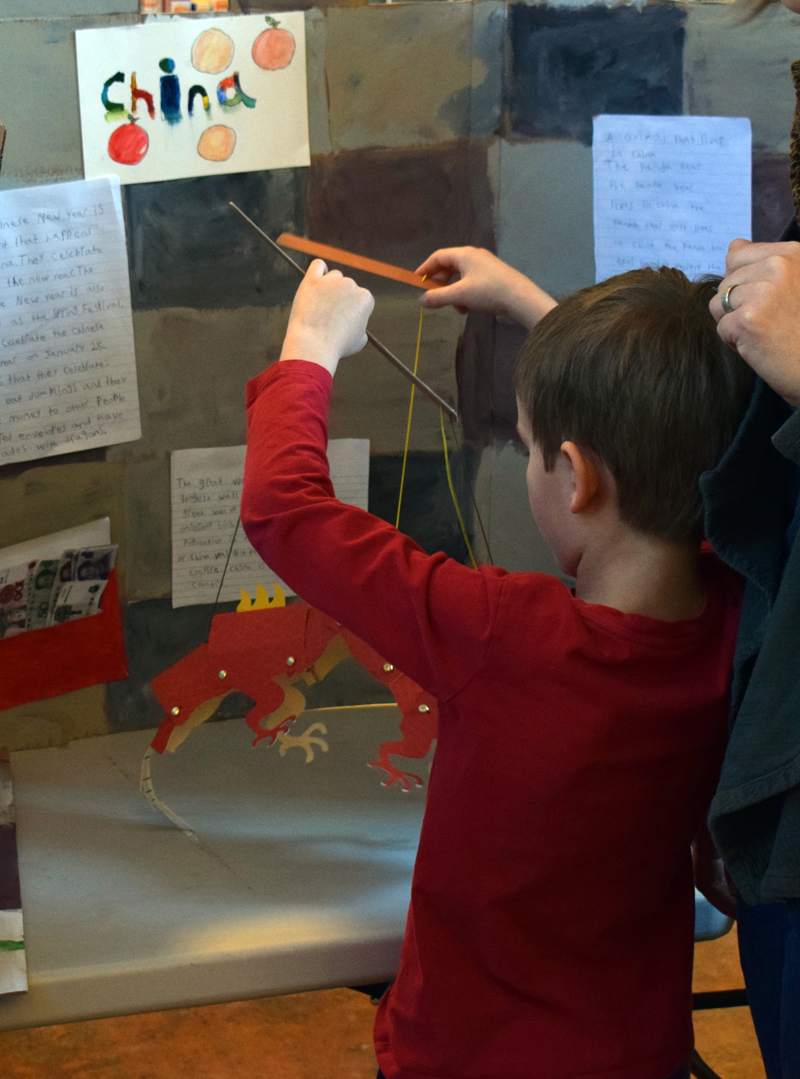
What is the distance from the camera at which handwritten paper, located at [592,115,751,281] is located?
1120 mm

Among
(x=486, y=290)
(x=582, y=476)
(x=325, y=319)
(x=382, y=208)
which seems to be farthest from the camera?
(x=382, y=208)

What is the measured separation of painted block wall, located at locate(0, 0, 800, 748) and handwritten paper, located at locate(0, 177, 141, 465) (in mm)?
17

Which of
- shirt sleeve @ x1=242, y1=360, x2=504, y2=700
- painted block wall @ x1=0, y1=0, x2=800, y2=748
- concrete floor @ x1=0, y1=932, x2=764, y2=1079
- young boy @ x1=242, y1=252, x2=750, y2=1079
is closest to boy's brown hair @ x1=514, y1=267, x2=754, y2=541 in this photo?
young boy @ x1=242, y1=252, x2=750, y2=1079

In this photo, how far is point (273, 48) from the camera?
994 millimetres

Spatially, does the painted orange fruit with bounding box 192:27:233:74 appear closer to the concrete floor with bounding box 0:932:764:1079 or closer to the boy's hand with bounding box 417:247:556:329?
the boy's hand with bounding box 417:247:556:329

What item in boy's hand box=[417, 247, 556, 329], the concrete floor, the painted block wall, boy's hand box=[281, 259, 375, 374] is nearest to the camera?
boy's hand box=[281, 259, 375, 374]

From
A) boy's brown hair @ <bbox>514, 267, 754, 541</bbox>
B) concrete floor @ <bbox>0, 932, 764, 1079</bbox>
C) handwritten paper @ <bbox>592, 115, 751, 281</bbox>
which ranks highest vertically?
handwritten paper @ <bbox>592, 115, 751, 281</bbox>

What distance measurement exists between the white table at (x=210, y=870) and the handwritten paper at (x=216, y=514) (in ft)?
0.52

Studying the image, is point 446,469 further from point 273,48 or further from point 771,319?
point 771,319

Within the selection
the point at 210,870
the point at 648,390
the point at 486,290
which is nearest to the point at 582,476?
the point at 648,390

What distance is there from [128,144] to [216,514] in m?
0.38

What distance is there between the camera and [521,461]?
1.18m

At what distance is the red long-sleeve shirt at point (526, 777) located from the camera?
64 cm

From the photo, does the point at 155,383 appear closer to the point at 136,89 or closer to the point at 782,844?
the point at 136,89
